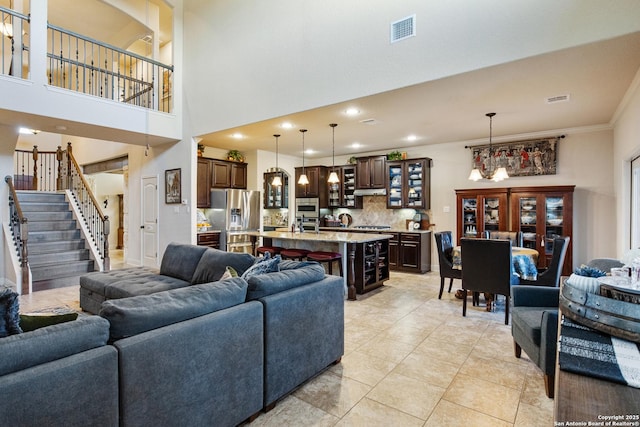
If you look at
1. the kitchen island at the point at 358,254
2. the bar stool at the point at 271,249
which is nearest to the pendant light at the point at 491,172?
the kitchen island at the point at 358,254

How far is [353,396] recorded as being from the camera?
229cm

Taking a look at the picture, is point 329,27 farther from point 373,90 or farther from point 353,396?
point 353,396

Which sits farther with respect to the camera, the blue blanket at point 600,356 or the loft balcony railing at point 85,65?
the loft balcony railing at point 85,65

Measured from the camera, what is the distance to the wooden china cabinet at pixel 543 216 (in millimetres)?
5418

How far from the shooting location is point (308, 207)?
28.4 ft

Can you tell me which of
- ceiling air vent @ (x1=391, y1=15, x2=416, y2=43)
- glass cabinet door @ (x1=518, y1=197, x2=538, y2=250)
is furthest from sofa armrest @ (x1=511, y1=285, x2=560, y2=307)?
glass cabinet door @ (x1=518, y1=197, x2=538, y2=250)

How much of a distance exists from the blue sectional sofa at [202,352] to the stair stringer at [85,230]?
523 cm

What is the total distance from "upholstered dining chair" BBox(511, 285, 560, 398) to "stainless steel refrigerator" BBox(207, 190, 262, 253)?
535 centimetres

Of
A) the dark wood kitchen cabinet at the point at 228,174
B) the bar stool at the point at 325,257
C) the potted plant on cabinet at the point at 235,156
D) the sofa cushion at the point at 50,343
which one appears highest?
the potted plant on cabinet at the point at 235,156

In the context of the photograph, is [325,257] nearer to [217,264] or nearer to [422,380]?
[217,264]

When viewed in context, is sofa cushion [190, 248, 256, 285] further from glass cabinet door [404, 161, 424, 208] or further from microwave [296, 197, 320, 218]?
microwave [296, 197, 320, 218]

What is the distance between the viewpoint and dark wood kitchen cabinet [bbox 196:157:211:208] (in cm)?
709

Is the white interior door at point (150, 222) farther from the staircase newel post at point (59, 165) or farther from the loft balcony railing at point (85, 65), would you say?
the staircase newel post at point (59, 165)

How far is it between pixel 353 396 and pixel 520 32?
3.43 m
